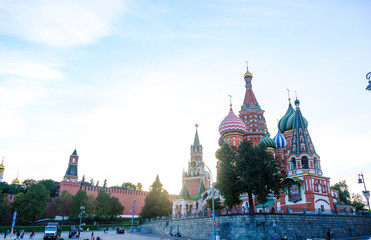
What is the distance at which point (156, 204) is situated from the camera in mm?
59656

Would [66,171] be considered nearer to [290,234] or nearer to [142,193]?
[142,193]

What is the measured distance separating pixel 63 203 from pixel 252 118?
168 feet

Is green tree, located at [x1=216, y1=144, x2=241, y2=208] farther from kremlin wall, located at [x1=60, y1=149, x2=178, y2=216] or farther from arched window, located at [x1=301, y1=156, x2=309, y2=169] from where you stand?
kremlin wall, located at [x1=60, y1=149, x2=178, y2=216]

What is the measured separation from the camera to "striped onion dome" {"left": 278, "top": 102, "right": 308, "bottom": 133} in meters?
51.4

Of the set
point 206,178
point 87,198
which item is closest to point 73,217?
point 87,198

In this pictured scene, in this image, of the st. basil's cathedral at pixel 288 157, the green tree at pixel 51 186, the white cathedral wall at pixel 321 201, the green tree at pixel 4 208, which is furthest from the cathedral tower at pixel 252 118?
the green tree at pixel 51 186

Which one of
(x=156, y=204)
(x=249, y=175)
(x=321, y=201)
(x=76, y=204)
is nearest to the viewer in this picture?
(x=249, y=175)

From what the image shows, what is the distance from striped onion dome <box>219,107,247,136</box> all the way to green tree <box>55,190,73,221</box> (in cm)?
4428

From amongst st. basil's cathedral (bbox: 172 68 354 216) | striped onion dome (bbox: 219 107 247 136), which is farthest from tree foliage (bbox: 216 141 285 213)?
striped onion dome (bbox: 219 107 247 136)

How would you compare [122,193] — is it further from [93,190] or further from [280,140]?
[280,140]

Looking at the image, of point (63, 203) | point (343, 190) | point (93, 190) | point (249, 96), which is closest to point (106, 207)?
point (63, 203)

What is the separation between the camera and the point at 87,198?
70.1 metres

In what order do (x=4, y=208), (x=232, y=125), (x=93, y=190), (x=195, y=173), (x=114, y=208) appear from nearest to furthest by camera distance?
(x=232, y=125)
(x=4, y=208)
(x=114, y=208)
(x=93, y=190)
(x=195, y=173)

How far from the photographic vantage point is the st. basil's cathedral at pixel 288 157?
38188 millimetres
